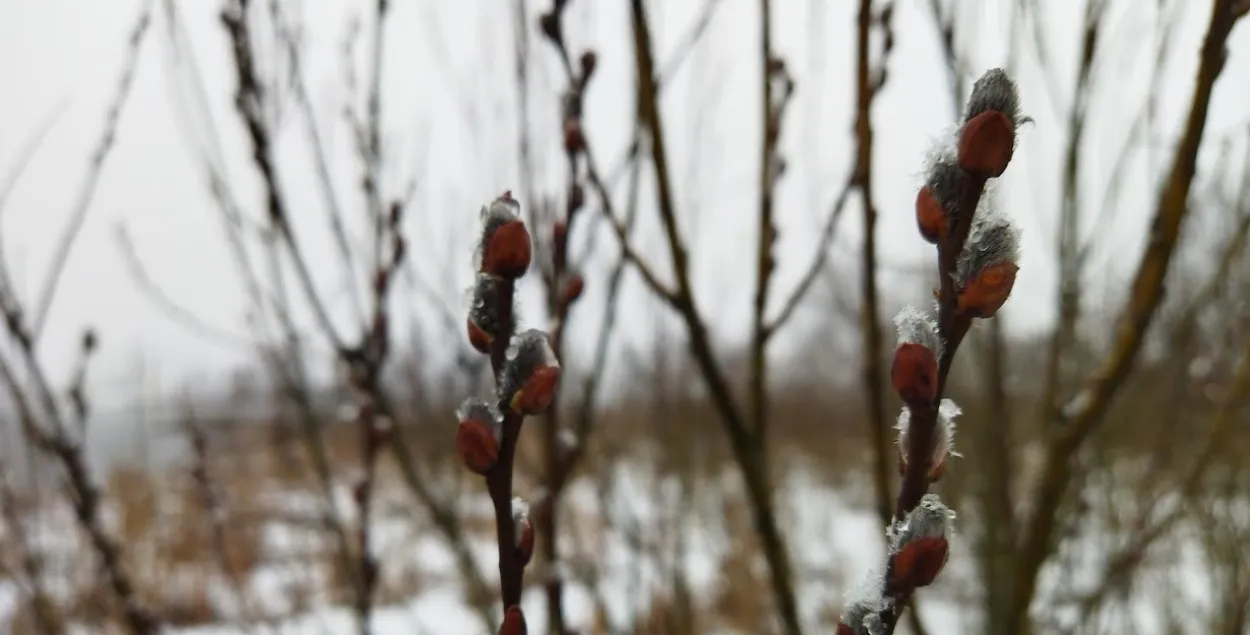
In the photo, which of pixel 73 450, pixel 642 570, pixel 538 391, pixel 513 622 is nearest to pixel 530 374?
pixel 538 391

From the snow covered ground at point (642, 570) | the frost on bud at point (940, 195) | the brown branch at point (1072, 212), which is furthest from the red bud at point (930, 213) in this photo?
the snow covered ground at point (642, 570)

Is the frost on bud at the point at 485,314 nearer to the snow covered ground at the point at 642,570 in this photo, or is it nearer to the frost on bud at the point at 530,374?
the frost on bud at the point at 530,374

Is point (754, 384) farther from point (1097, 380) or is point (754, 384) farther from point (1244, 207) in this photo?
point (1244, 207)

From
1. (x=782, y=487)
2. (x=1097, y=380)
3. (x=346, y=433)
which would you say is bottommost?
(x=1097, y=380)

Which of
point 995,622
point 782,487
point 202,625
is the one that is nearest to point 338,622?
point 202,625

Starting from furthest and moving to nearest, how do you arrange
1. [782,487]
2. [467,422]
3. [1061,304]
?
[782,487], [1061,304], [467,422]

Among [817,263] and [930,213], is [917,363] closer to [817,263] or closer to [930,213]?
[930,213]

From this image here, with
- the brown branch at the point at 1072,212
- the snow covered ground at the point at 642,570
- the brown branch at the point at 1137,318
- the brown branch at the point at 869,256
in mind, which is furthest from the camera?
the snow covered ground at the point at 642,570
